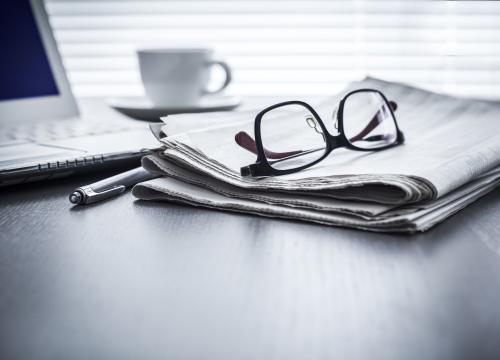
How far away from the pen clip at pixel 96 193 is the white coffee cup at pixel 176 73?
1.41ft

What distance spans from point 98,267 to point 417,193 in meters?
0.24

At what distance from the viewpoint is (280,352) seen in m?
0.25

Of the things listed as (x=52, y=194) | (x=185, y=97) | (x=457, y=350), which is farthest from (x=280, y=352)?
(x=185, y=97)

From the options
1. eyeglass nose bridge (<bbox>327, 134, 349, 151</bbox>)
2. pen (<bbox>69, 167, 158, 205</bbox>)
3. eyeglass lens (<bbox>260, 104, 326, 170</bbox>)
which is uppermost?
eyeglass nose bridge (<bbox>327, 134, 349, 151</bbox>)

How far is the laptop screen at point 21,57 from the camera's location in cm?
96

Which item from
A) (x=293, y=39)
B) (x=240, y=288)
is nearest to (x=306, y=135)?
(x=240, y=288)

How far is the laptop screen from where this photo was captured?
961mm

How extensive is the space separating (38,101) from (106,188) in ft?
1.83

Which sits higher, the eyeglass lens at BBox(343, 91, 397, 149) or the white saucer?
the eyeglass lens at BBox(343, 91, 397, 149)

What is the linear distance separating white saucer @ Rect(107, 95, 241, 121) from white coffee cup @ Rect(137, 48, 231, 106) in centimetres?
3

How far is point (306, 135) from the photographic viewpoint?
58 cm

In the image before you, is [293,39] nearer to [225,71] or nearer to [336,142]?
[225,71]

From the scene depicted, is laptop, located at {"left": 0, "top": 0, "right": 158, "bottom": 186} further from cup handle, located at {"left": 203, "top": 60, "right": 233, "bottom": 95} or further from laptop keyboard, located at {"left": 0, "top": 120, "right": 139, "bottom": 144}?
cup handle, located at {"left": 203, "top": 60, "right": 233, "bottom": 95}

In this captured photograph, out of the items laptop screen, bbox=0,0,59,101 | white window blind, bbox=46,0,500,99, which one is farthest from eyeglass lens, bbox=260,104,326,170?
white window blind, bbox=46,0,500,99
